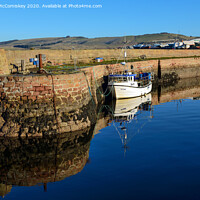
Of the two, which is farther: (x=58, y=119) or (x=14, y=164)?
(x=58, y=119)

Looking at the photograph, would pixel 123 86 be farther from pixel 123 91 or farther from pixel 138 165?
pixel 138 165

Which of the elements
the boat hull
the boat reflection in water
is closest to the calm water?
the boat reflection in water

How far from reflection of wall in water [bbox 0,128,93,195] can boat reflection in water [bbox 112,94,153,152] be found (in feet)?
9.47

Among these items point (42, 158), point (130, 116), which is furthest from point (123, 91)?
point (42, 158)

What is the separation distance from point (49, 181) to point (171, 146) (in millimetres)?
7479

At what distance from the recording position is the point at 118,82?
117 feet

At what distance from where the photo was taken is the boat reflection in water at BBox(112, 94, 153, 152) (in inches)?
885

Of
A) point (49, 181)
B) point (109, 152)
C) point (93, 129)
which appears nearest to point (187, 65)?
point (93, 129)

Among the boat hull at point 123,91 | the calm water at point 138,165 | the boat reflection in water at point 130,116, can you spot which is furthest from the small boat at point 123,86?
the calm water at point 138,165

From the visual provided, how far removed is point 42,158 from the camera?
1736cm

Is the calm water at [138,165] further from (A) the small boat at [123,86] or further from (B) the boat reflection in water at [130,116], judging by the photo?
(A) the small boat at [123,86]

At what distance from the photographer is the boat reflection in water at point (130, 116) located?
22.5 meters

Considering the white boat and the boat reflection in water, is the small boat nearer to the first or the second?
the white boat

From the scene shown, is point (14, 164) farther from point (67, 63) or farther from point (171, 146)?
point (67, 63)
